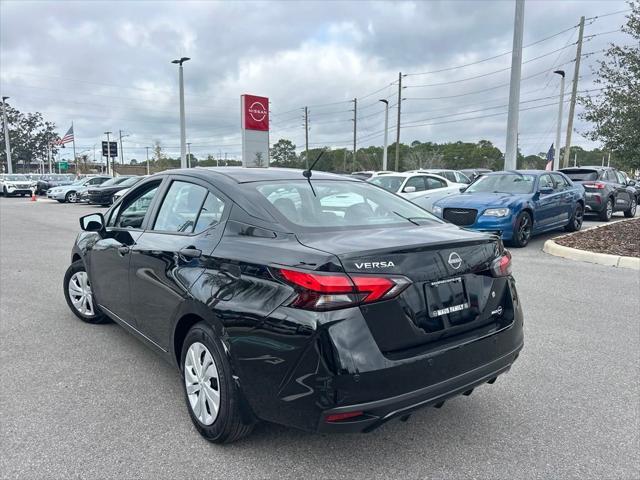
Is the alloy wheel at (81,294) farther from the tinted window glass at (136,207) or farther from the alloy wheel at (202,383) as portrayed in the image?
the alloy wheel at (202,383)

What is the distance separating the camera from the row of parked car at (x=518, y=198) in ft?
31.3

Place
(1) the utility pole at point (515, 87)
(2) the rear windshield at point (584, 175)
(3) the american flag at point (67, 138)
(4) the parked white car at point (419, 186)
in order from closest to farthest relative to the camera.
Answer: (4) the parked white car at point (419, 186), (2) the rear windshield at point (584, 175), (1) the utility pole at point (515, 87), (3) the american flag at point (67, 138)

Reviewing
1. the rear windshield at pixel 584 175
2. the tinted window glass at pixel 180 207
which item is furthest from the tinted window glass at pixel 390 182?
the tinted window glass at pixel 180 207

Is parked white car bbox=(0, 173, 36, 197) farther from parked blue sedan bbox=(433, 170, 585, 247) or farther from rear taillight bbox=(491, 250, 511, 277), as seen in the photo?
rear taillight bbox=(491, 250, 511, 277)

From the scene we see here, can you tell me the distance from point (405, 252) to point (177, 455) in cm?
171

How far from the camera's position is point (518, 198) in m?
9.74

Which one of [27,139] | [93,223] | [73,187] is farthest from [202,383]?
[27,139]

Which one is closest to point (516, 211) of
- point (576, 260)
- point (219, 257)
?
point (576, 260)

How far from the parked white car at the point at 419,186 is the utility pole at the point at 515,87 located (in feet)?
12.4

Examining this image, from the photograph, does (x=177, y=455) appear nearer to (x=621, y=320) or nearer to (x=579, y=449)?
(x=579, y=449)

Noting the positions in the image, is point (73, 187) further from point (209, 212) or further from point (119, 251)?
point (209, 212)

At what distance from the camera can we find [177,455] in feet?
8.87

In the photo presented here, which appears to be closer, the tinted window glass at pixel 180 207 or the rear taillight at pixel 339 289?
the rear taillight at pixel 339 289

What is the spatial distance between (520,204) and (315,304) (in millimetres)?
8466
